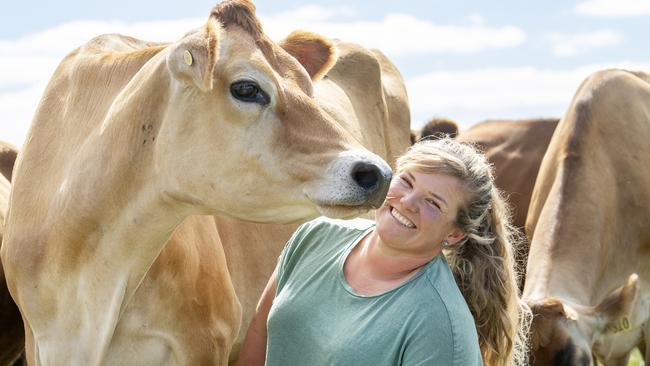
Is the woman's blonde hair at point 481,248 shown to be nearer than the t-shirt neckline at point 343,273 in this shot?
No

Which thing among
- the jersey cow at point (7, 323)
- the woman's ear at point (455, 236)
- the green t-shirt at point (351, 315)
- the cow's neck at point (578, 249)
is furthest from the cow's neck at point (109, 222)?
the cow's neck at point (578, 249)

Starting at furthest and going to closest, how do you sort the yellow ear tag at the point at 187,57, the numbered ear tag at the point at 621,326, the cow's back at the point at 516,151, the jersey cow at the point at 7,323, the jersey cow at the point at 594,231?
the cow's back at the point at 516,151 < the jersey cow at the point at 7,323 < the numbered ear tag at the point at 621,326 < the jersey cow at the point at 594,231 < the yellow ear tag at the point at 187,57

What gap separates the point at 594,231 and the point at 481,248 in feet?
12.3

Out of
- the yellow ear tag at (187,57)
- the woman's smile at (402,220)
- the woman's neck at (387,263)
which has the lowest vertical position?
the woman's neck at (387,263)

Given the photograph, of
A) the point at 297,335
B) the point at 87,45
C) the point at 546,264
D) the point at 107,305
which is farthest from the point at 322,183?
the point at 546,264

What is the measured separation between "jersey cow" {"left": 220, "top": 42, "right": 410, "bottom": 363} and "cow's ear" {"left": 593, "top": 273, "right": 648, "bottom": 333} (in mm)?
1864

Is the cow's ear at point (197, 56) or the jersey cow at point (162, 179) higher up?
the cow's ear at point (197, 56)

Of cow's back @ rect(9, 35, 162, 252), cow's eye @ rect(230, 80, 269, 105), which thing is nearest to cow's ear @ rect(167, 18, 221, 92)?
cow's eye @ rect(230, 80, 269, 105)

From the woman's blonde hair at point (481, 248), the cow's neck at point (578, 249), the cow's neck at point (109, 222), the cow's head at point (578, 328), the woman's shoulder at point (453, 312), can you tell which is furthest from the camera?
the cow's neck at point (578, 249)

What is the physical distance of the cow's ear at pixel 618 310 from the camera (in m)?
6.45

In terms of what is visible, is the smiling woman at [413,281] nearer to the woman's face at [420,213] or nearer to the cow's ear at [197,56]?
the woman's face at [420,213]

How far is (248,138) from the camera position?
13.6 feet

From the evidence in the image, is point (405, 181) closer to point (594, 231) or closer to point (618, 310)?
point (618, 310)

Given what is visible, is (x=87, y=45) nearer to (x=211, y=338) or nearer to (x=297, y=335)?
(x=211, y=338)
